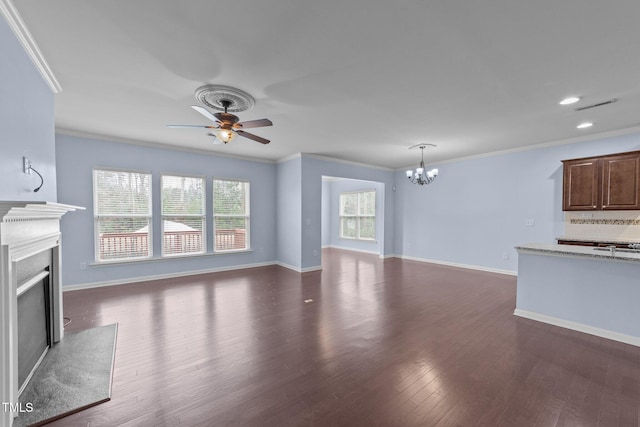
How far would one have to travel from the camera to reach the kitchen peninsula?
2777mm

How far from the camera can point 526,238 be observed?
5402 millimetres

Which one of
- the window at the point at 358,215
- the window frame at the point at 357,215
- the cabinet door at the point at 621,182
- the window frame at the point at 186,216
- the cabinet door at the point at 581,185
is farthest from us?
the window at the point at 358,215

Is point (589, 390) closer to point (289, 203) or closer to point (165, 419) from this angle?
point (165, 419)

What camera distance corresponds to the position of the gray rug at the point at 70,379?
1830 mm

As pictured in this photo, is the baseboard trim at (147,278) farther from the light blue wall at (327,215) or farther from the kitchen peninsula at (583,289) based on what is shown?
the kitchen peninsula at (583,289)

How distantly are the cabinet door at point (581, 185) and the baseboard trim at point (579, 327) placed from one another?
2.43m

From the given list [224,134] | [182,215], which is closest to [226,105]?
[224,134]

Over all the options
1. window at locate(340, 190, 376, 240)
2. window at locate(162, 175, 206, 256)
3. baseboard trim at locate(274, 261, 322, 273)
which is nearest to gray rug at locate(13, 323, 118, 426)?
window at locate(162, 175, 206, 256)

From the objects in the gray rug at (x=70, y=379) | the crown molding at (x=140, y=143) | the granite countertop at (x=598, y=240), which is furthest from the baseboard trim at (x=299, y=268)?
the granite countertop at (x=598, y=240)

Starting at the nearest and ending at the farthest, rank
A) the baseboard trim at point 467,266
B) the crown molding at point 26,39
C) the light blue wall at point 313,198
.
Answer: the crown molding at point 26,39, the baseboard trim at point 467,266, the light blue wall at point 313,198

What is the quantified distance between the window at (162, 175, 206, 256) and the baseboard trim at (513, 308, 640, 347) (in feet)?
18.9

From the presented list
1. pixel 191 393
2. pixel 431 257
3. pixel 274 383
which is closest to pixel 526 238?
pixel 431 257

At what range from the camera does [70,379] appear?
2.17 metres

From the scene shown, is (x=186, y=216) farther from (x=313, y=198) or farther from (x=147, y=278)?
(x=313, y=198)
